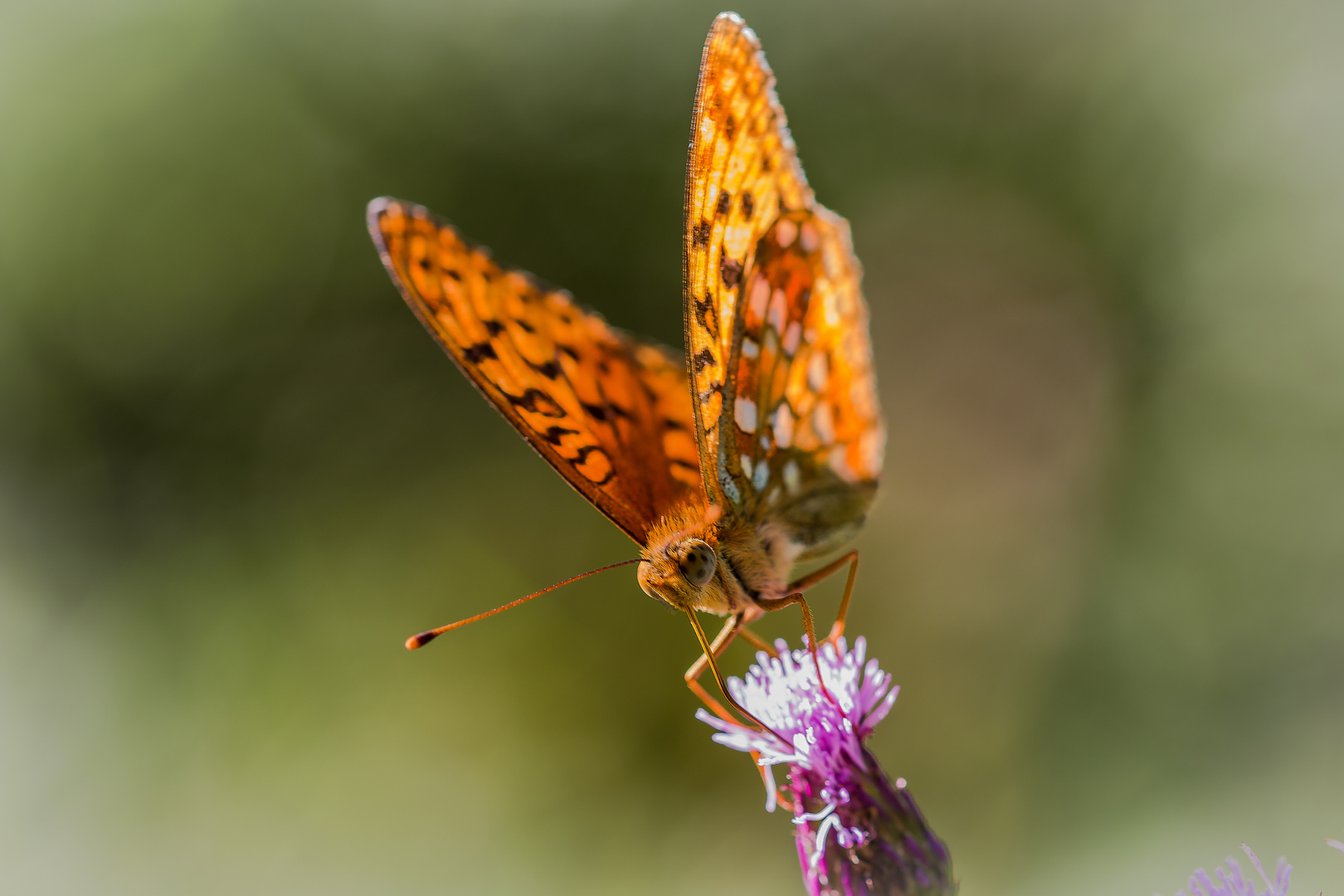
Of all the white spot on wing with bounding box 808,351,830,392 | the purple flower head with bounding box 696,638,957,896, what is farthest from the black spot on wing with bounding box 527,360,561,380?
the purple flower head with bounding box 696,638,957,896

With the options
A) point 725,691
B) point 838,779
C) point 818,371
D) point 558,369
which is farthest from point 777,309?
point 838,779

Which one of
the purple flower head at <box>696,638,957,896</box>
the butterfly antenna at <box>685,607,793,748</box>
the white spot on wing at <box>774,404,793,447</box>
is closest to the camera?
the purple flower head at <box>696,638,957,896</box>

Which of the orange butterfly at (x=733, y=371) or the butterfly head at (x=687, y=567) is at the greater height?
the orange butterfly at (x=733, y=371)

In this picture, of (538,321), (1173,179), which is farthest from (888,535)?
(538,321)

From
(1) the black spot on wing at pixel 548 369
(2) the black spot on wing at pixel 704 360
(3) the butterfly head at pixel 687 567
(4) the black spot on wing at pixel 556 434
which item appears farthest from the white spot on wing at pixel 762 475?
(1) the black spot on wing at pixel 548 369

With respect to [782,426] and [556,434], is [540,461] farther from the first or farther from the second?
[782,426]

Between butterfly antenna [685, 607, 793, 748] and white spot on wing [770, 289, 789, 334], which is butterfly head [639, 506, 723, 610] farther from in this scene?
white spot on wing [770, 289, 789, 334]

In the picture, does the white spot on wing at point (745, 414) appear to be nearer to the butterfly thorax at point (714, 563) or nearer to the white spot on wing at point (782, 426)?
the white spot on wing at point (782, 426)
